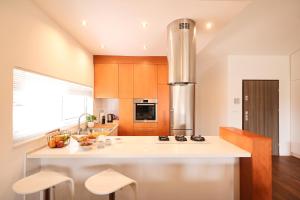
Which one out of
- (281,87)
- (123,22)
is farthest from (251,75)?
(123,22)

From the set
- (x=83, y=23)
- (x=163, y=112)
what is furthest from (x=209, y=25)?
(x=163, y=112)

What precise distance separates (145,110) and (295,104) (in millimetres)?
3665

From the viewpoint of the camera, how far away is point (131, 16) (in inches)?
81.4

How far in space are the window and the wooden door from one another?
3959mm

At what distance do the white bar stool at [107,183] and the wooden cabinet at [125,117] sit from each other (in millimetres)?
2435

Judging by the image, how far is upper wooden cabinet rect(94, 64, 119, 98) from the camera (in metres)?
3.89

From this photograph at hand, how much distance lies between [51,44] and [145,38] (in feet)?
4.69

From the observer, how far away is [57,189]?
177 centimetres

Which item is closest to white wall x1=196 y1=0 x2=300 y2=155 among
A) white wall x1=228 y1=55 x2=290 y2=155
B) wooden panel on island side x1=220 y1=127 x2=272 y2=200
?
white wall x1=228 y1=55 x2=290 y2=155

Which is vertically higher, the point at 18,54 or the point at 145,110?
the point at 18,54

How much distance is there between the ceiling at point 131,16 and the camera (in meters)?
1.80

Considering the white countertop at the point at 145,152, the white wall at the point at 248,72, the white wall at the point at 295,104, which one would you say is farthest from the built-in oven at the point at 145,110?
the white wall at the point at 295,104

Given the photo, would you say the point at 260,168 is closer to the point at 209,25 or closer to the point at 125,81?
the point at 209,25

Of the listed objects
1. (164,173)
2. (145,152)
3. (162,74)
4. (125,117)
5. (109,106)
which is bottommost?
(164,173)
